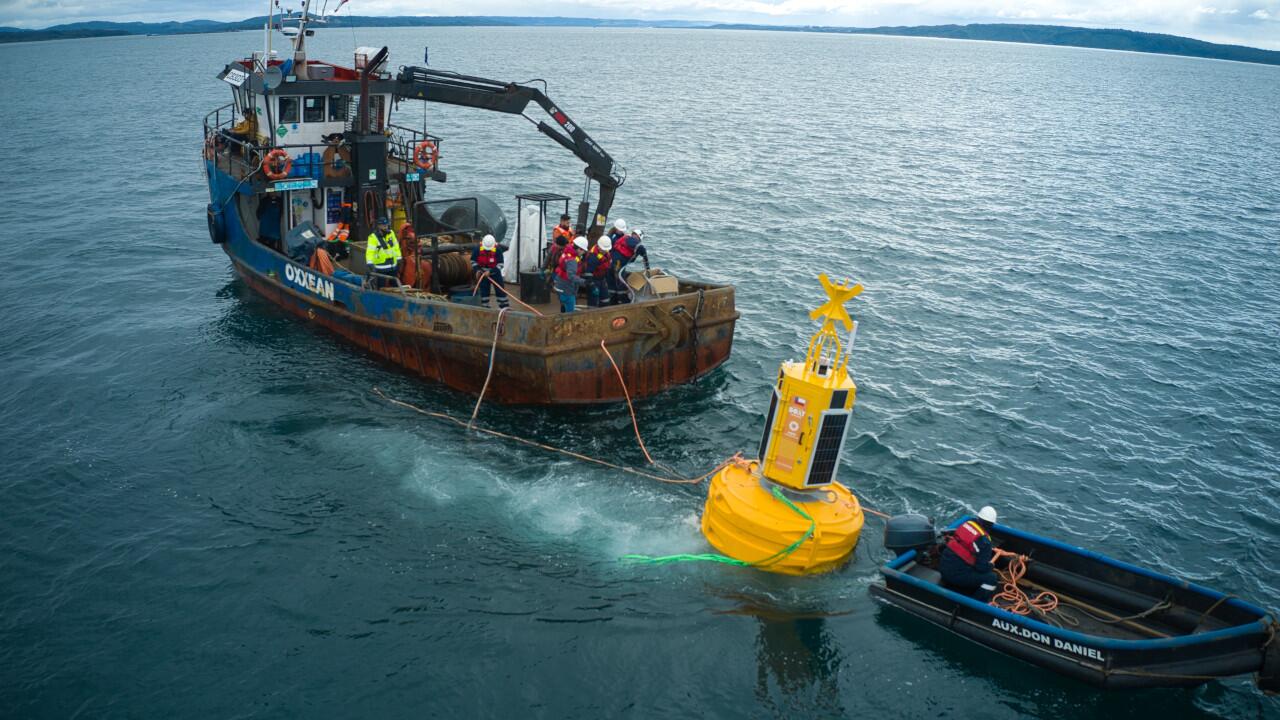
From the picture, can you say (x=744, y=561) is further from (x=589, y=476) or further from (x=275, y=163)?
(x=275, y=163)

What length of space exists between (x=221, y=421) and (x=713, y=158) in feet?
103

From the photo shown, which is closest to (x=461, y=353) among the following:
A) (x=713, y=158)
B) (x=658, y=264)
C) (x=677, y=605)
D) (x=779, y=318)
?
(x=677, y=605)

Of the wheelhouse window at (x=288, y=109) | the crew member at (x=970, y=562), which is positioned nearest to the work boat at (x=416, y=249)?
the wheelhouse window at (x=288, y=109)

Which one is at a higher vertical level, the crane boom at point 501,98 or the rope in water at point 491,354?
the crane boom at point 501,98

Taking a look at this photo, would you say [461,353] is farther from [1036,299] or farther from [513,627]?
[1036,299]

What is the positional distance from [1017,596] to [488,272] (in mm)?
9752

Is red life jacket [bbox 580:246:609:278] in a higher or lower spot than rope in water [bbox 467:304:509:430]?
higher

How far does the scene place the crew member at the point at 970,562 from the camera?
10008 mm

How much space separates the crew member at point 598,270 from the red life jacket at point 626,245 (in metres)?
0.12

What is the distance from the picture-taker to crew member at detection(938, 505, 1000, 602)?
32.8ft

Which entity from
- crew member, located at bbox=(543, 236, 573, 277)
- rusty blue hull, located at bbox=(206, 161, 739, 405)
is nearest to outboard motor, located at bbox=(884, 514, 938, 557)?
rusty blue hull, located at bbox=(206, 161, 739, 405)

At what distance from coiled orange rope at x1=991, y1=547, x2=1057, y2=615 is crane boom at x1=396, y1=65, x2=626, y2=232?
1033cm

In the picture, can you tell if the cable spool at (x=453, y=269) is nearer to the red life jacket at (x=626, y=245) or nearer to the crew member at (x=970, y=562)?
the red life jacket at (x=626, y=245)

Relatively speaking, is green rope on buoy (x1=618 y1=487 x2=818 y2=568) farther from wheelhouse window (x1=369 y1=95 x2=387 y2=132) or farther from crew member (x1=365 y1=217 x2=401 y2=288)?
wheelhouse window (x1=369 y1=95 x2=387 y2=132)
